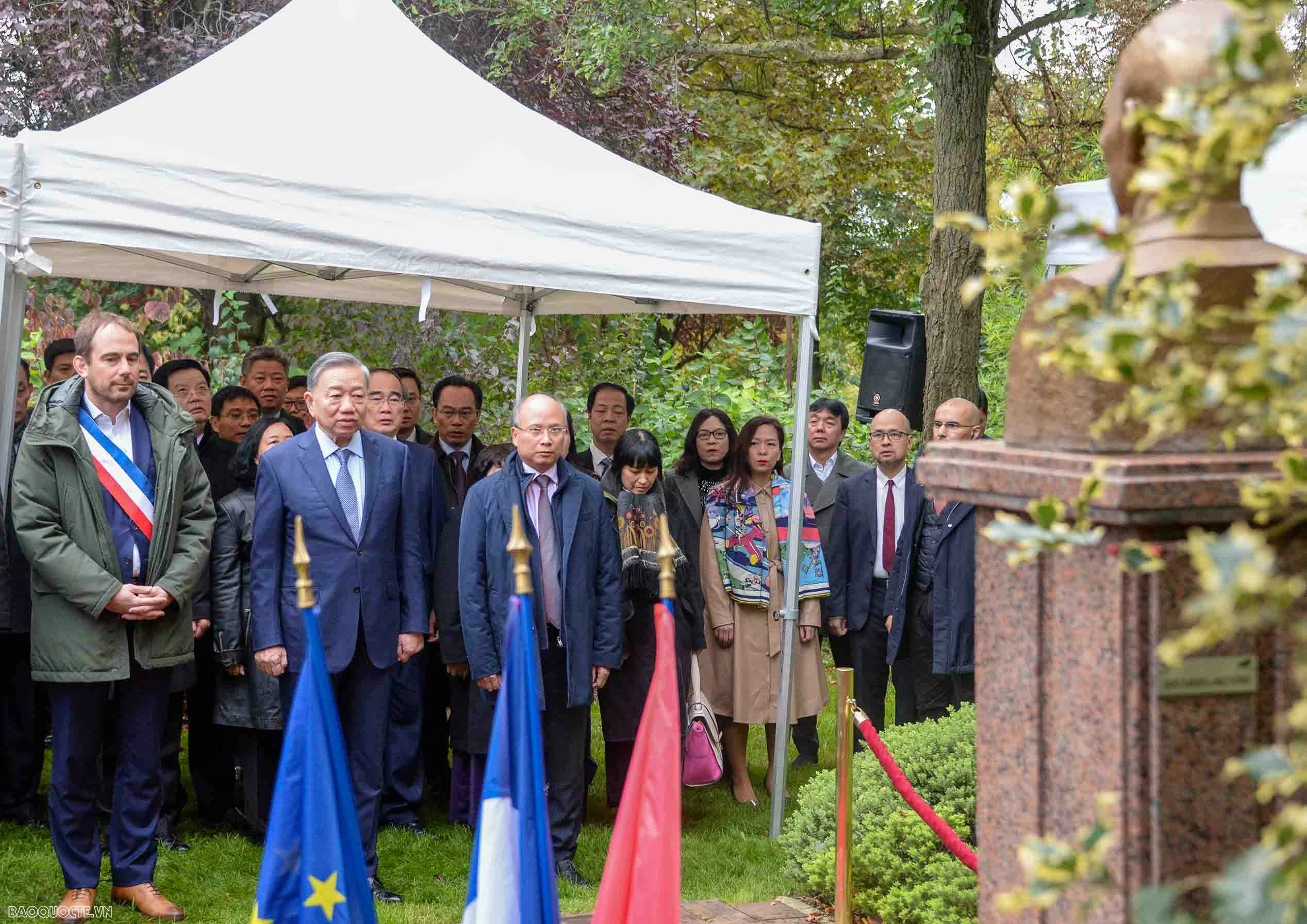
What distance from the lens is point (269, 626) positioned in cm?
518

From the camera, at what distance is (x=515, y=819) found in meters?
3.38

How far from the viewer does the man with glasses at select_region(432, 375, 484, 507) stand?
23.5ft

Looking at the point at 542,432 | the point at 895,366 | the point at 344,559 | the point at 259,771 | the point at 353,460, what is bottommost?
the point at 259,771

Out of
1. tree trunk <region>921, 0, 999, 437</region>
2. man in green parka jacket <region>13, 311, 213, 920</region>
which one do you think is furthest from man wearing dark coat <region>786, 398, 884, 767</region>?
man in green parka jacket <region>13, 311, 213, 920</region>

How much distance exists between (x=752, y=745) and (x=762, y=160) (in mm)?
11054

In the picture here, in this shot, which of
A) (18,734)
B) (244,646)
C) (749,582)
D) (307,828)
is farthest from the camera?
(749,582)

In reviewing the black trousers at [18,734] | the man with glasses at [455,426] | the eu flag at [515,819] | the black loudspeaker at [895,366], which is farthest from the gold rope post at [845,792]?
the black loudspeaker at [895,366]

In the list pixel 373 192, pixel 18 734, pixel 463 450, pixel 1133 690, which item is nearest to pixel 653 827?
pixel 1133 690

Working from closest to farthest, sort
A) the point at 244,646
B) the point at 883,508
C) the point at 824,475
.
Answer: the point at 244,646 < the point at 883,508 < the point at 824,475

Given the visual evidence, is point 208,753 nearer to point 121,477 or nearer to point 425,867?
point 425,867

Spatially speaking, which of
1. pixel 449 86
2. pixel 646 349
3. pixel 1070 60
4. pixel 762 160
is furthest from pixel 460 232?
pixel 762 160

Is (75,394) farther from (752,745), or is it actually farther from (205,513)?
(752,745)

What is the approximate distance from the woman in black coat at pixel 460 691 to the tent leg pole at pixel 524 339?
2.05 m

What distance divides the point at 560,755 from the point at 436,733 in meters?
1.55
